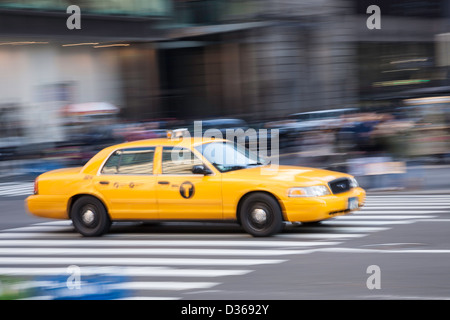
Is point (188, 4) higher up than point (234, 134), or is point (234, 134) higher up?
point (188, 4)

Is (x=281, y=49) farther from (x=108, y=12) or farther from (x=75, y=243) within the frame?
(x=75, y=243)

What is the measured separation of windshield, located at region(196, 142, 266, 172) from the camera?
1052 centimetres

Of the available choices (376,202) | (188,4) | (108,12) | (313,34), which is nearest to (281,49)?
(313,34)

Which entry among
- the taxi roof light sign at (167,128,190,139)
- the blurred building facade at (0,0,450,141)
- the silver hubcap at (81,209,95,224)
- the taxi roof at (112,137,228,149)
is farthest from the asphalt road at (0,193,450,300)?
the blurred building facade at (0,0,450,141)

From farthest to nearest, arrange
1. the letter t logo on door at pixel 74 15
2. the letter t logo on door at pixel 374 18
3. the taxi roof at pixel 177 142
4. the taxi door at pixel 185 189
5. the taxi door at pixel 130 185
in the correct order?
the letter t logo on door at pixel 374 18 < the letter t logo on door at pixel 74 15 < the taxi roof at pixel 177 142 < the taxi door at pixel 130 185 < the taxi door at pixel 185 189

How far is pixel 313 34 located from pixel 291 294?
2922cm

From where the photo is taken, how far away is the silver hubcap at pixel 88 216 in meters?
11.0

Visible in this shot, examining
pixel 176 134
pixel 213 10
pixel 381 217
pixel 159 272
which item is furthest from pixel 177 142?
pixel 213 10

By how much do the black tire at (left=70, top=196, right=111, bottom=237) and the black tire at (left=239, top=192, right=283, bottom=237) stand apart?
82.1 inches

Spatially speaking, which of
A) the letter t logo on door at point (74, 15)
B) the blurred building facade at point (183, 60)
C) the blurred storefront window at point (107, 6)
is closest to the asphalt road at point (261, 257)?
the blurred storefront window at point (107, 6)

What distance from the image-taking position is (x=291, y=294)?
6688 mm

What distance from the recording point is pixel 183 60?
1364 inches

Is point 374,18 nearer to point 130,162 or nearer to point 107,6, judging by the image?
point 107,6

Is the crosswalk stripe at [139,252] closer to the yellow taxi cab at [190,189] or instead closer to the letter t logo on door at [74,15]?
the yellow taxi cab at [190,189]
